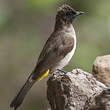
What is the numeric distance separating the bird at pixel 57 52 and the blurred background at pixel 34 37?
1.19 meters

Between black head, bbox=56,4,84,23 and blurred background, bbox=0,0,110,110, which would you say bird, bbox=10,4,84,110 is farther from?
blurred background, bbox=0,0,110,110

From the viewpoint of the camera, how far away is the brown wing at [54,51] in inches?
311

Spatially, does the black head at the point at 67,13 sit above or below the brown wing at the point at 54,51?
above

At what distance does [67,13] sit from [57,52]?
55 cm

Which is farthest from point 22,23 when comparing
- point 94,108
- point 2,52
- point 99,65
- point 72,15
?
point 94,108

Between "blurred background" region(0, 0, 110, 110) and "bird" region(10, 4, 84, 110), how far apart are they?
1.19 metres

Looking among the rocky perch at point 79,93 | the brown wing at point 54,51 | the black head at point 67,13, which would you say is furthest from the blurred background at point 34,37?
the rocky perch at point 79,93

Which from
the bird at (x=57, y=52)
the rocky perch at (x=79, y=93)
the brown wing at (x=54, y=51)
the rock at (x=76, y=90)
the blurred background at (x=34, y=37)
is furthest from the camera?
the blurred background at (x=34, y=37)

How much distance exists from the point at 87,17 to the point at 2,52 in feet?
7.00

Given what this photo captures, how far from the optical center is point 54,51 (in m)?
8.07

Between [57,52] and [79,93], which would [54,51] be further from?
[79,93]

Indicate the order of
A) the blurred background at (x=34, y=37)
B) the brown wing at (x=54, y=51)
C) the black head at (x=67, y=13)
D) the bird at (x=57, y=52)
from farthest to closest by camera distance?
the blurred background at (x=34, y=37) → the black head at (x=67, y=13) → the brown wing at (x=54, y=51) → the bird at (x=57, y=52)

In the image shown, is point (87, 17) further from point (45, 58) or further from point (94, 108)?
point (94, 108)

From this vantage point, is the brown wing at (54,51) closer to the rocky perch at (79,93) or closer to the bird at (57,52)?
the bird at (57,52)
